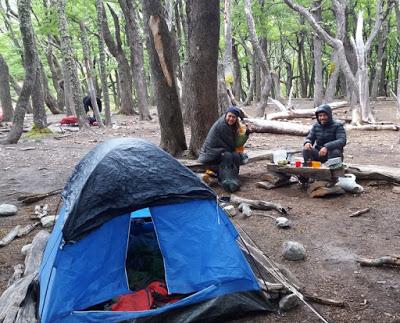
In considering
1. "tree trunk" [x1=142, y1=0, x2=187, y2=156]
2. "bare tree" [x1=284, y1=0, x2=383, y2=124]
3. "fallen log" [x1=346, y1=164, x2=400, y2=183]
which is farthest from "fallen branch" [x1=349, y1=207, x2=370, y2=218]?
"bare tree" [x1=284, y1=0, x2=383, y2=124]

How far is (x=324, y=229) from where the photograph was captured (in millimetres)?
5363

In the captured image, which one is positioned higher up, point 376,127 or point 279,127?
point 279,127

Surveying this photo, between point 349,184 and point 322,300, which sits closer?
point 322,300

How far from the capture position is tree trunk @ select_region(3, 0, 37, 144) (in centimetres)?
1021

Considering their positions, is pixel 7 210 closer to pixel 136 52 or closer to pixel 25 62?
pixel 25 62

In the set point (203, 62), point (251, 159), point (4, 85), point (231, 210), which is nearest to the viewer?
point (231, 210)

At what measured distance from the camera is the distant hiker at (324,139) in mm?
6715

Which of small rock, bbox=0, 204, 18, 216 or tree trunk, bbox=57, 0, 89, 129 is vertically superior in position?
tree trunk, bbox=57, 0, 89, 129

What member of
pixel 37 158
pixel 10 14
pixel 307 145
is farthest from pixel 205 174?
pixel 10 14

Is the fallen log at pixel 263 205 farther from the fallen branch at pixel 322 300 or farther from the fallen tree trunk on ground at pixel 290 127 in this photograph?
the fallen tree trunk on ground at pixel 290 127

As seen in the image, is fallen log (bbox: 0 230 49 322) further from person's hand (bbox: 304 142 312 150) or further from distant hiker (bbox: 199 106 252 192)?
person's hand (bbox: 304 142 312 150)

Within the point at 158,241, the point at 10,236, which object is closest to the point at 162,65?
the point at 10,236

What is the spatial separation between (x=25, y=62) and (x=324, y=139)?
26.3 feet

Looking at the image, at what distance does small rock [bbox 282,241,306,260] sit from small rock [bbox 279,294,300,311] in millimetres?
984
